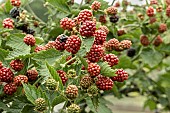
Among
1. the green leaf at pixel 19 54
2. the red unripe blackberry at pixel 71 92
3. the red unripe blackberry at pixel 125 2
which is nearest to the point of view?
the red unripe blackberry at pixel 71 92

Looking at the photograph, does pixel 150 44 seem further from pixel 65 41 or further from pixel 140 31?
pixel 65 41

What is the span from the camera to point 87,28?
1045mm

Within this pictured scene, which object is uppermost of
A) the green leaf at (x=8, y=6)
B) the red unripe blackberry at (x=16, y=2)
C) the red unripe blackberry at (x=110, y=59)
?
the red unripe blackberry at (x=16, y=2)

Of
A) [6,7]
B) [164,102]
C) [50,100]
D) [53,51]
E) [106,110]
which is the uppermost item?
[6,7]

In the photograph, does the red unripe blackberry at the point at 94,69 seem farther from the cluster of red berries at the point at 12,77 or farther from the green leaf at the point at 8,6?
the green leaf at the point at 8,6

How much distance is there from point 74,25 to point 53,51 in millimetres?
87

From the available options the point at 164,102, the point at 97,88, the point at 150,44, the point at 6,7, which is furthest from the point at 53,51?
the point at 164,102

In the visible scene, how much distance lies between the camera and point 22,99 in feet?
3.86

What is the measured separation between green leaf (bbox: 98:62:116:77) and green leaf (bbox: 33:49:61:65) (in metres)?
0.12

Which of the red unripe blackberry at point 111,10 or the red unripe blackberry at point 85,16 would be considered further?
the red unripe blackberry at point 111,10

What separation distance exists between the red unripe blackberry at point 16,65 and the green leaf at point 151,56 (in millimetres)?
932

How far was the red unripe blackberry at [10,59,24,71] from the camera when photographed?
45.6 inches

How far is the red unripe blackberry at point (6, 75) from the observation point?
45.0 inches

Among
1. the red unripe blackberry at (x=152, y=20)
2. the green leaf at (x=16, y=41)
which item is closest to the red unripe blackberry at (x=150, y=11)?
the red unripe blackberry at (x=152, y=20)
